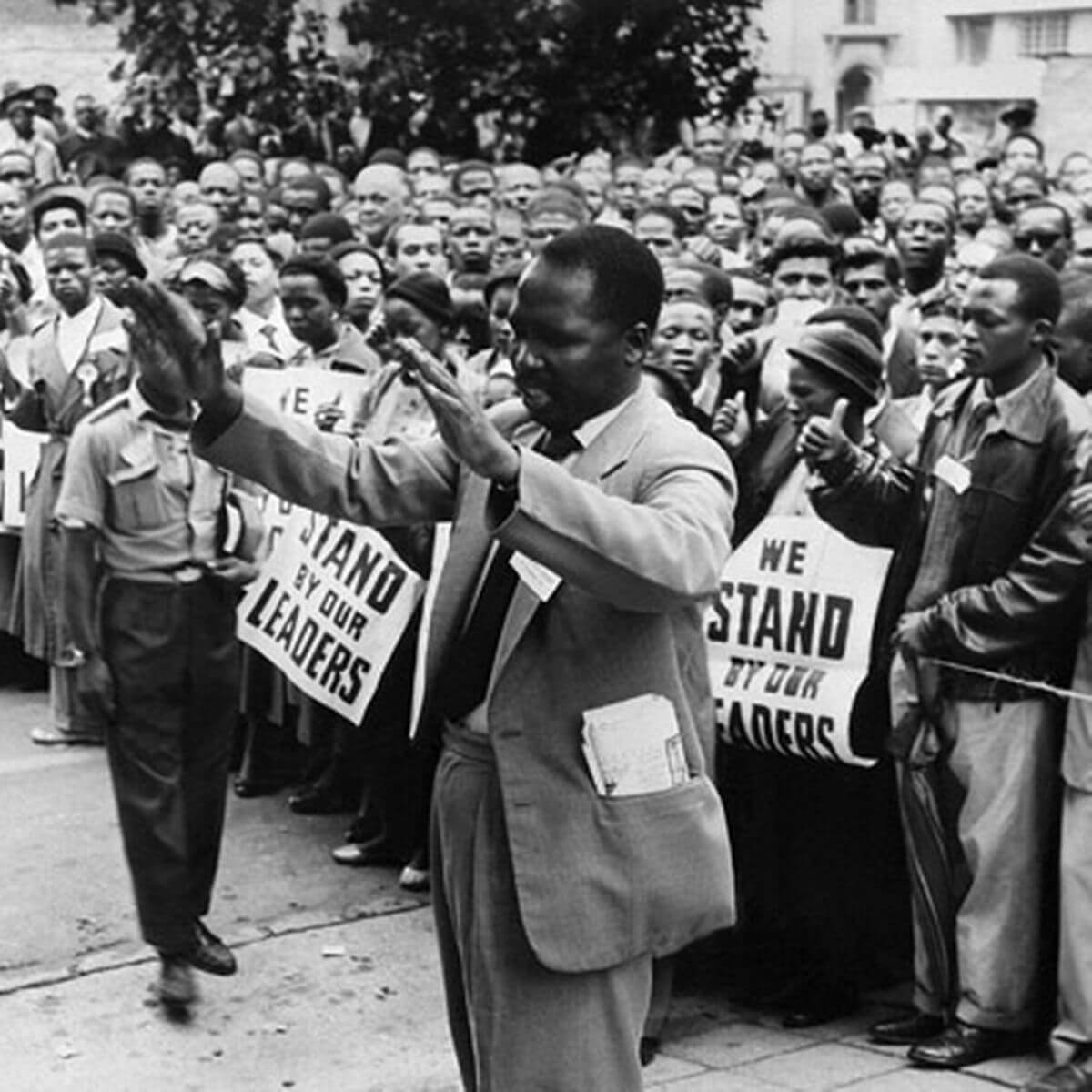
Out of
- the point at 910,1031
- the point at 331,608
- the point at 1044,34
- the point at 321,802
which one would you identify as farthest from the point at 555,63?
the point at 910,1031

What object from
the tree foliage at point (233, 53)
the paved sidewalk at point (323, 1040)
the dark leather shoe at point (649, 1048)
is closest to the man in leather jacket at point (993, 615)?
the paved sidewalk at point (323, 1040)

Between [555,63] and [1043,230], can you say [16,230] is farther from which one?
[555,63]

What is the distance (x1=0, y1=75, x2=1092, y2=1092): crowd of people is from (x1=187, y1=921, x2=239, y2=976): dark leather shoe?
2 cm

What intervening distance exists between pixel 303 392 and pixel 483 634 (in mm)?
4301

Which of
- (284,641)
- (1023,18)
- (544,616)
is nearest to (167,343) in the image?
(544,616)

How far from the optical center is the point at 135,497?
21.6 ft

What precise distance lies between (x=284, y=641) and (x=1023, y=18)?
2081 centimetres

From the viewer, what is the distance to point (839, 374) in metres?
6.27

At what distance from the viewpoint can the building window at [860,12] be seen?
38.4 metres

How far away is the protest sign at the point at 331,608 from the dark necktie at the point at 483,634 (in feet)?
11.2

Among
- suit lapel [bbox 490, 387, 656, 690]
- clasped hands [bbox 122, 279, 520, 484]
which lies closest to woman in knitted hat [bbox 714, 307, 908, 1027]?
suit lapel [bbox 490, 387, 656, 690]

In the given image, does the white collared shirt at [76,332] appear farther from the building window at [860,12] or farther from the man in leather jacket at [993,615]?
the building window at [860,12]

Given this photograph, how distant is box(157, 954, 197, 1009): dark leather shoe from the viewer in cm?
633

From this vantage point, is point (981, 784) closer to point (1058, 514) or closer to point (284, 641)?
point (1058, 514)
